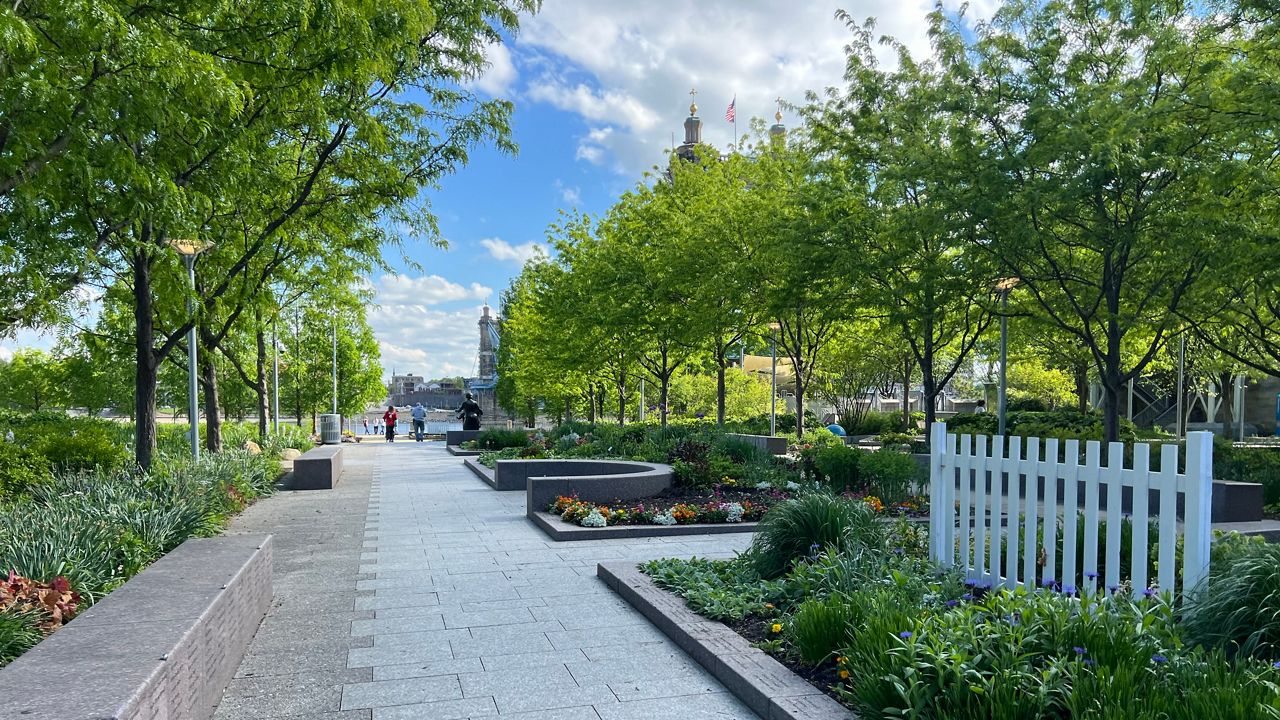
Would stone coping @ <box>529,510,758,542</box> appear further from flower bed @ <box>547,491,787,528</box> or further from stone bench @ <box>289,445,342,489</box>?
stone bench @ <box>289,445,342,489</box>

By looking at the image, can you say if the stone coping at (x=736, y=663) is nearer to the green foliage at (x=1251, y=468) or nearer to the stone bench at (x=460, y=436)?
the green foliage at (x=1251, y=468)

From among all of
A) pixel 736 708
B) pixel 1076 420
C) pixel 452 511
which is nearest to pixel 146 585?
pixel 736 708

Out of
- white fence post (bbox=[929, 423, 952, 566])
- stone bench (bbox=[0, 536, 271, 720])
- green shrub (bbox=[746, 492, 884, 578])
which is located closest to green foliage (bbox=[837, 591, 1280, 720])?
white fence post (bbox=[929, 423, 952, 566])

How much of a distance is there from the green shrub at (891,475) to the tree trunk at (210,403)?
13.6 m

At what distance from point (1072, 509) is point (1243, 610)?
129 centimetres

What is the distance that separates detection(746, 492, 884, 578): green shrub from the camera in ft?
21.0

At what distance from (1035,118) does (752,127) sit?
403 inches

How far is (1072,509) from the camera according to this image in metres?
5.17

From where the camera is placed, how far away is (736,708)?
4.32 metres

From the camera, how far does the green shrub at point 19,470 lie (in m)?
10.0

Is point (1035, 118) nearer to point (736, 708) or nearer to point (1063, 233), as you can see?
point (1063, 233)

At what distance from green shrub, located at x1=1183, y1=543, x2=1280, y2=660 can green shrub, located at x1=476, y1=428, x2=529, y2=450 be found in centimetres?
1972

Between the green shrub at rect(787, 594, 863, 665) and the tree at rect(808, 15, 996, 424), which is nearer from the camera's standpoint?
the green shrub at rect(787, 594, 863, 665)

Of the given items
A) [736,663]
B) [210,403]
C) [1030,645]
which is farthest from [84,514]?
[210,403]
